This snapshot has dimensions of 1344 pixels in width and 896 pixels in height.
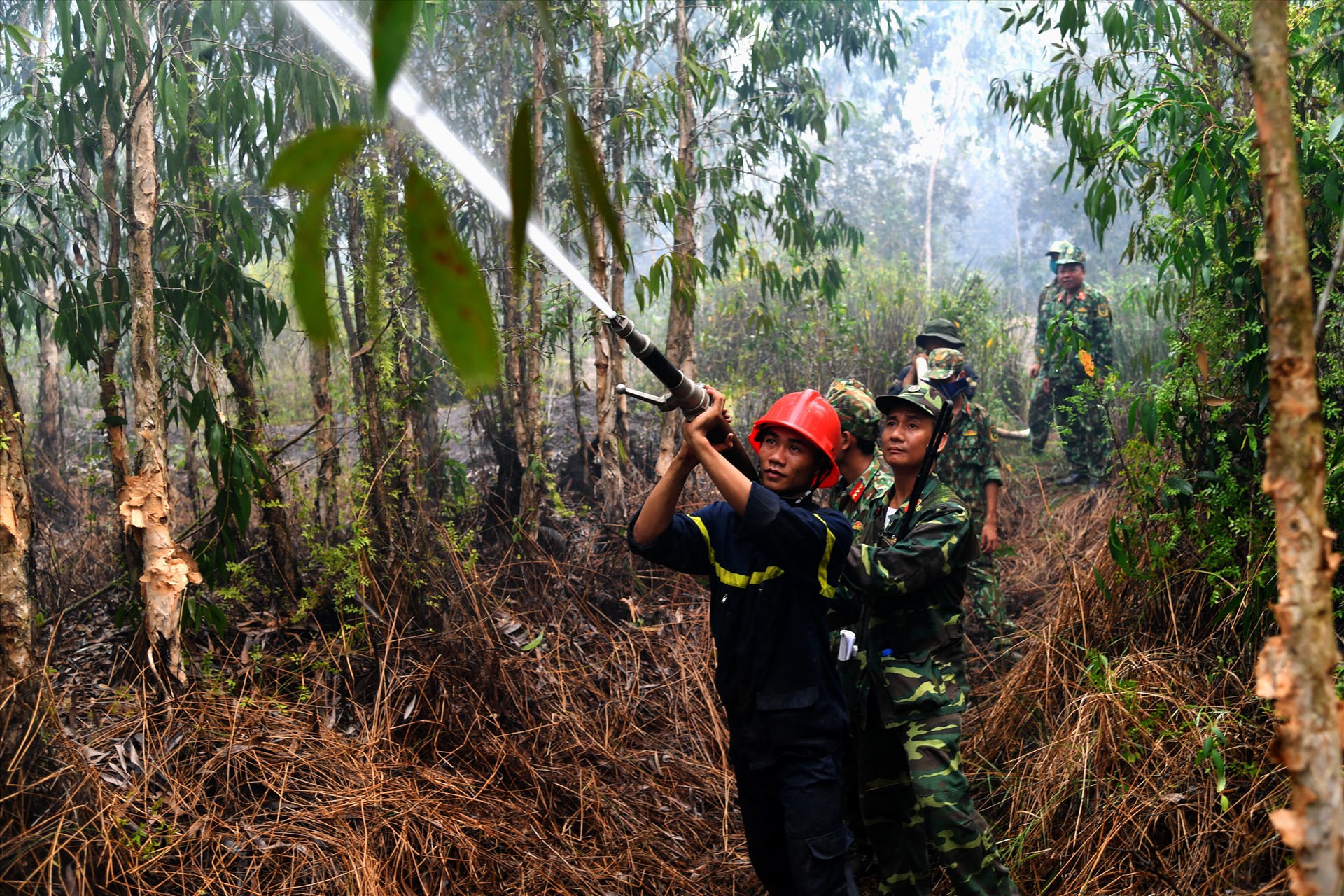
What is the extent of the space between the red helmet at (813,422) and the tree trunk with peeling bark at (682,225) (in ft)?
10.0

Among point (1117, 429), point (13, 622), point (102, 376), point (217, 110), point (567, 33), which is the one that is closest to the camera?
point (13, 622)

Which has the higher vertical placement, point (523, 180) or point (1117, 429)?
point (523, 180)

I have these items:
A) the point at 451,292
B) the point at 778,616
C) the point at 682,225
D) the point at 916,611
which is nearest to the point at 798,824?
the point at 778,616

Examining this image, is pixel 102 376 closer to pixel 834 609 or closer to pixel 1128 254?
pixel 834 609

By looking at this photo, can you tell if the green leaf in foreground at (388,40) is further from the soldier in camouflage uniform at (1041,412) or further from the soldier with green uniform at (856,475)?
the soldier in camouflage uniform at (1041,412)

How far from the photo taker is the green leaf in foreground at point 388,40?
665 mm

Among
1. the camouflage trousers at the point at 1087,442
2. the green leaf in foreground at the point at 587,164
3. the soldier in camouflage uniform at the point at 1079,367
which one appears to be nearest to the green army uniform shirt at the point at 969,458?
the camouflage trousers at the point at 1087,442

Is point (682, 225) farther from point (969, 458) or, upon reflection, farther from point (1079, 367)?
point (1079, 367)

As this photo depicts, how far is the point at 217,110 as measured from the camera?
172 inches

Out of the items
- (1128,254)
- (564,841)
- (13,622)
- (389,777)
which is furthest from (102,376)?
(1128,254)

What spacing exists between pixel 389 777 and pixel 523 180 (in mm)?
3171

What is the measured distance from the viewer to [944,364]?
5.36m

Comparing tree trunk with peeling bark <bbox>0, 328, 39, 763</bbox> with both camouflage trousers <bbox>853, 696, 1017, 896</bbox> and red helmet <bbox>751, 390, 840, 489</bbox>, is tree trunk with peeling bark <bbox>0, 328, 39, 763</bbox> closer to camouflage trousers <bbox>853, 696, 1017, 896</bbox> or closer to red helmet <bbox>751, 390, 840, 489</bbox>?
red helmet <bbox>751, 390, 840, 489</bbox>

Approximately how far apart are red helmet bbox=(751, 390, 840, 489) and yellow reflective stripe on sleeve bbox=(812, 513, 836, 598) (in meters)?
0.24
